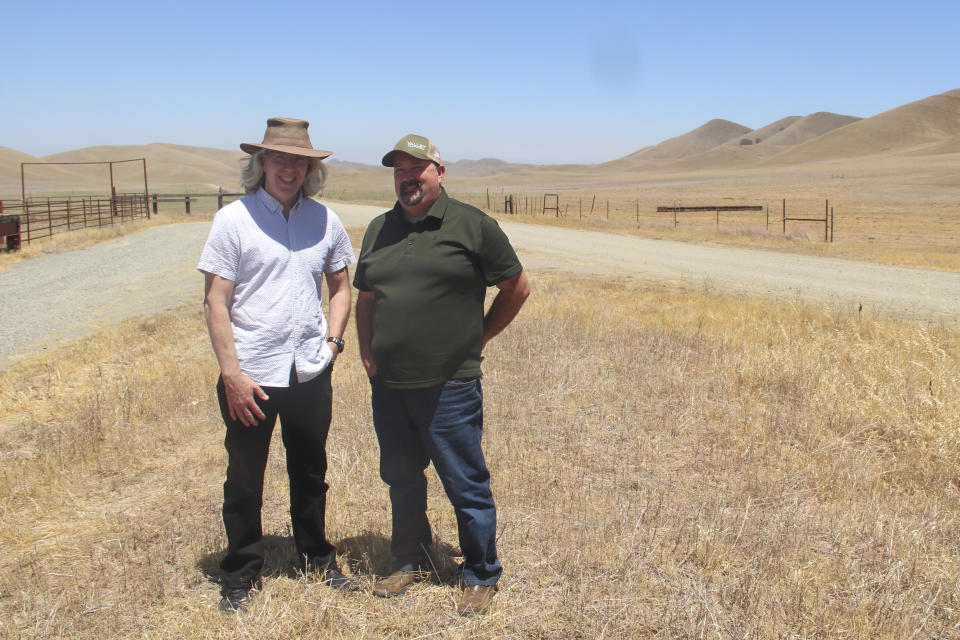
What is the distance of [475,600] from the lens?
3.06 m

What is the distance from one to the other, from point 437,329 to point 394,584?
45.5 inches

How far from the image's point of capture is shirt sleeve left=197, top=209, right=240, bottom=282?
2971mm

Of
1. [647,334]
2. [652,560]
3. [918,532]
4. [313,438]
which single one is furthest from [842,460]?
[647,334]

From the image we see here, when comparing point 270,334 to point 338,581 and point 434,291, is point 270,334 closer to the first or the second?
point 434,291

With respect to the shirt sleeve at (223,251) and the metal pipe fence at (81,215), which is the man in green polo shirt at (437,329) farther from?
the metal pipe fence at (81,215)

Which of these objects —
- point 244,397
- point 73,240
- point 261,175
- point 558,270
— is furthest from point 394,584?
point 73,240

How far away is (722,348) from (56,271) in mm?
18780

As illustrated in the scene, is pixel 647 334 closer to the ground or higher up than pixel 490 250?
closer to the ground

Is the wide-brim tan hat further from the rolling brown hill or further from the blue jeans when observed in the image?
the rolling brown hill

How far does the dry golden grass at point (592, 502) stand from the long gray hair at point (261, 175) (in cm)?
174

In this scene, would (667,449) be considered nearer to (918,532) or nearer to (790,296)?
(918,532)

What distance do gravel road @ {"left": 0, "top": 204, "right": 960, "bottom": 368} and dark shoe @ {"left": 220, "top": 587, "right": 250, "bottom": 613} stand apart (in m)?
9.23

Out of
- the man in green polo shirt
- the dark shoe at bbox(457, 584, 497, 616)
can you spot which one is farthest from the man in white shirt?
the dark shoe at bbox(457, 584, 497, 616)

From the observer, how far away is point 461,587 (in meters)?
3.23
